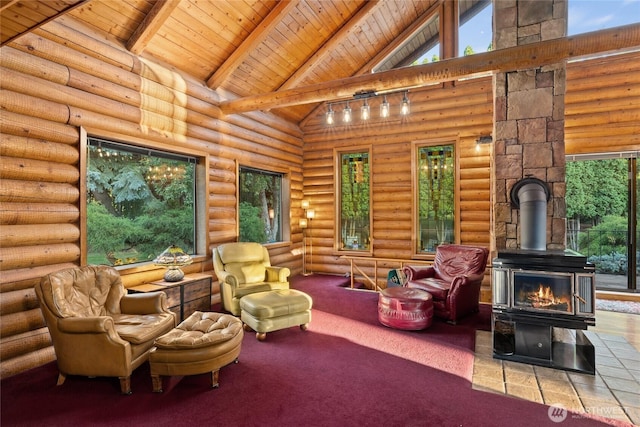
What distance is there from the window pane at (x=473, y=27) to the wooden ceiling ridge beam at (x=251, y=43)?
343 centimetres

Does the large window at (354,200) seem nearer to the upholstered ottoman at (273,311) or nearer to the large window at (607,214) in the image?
the upholstered ottoman at (273,311)

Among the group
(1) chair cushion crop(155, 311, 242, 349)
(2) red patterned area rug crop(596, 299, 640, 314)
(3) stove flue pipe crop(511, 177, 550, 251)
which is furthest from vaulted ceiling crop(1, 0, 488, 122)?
(2) red patterned area rug crop(596, 299, 640, 314)

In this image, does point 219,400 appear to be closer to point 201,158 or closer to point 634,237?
point 201,158

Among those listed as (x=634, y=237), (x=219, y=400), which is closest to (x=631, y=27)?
(x=634, y=237)

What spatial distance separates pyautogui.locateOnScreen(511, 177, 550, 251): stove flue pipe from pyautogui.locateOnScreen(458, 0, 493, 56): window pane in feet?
11.9

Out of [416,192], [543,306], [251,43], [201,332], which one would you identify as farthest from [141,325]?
[416,192]

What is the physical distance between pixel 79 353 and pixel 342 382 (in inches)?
92.6

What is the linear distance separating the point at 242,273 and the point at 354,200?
3.57 m

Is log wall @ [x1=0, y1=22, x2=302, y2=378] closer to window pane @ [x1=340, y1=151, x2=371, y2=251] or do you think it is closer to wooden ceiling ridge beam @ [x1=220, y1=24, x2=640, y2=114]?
wooden ceiling ridge beam @ [x1=220, y1=24, x2=640, y2=114]

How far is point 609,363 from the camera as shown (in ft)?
10.9

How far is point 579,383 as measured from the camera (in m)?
2.94

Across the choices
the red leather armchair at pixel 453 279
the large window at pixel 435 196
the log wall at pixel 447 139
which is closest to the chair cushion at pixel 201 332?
the red leather armchair at pixel 453 279

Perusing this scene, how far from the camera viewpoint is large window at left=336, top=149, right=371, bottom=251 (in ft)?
24.8

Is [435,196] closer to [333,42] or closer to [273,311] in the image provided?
[333,42]
